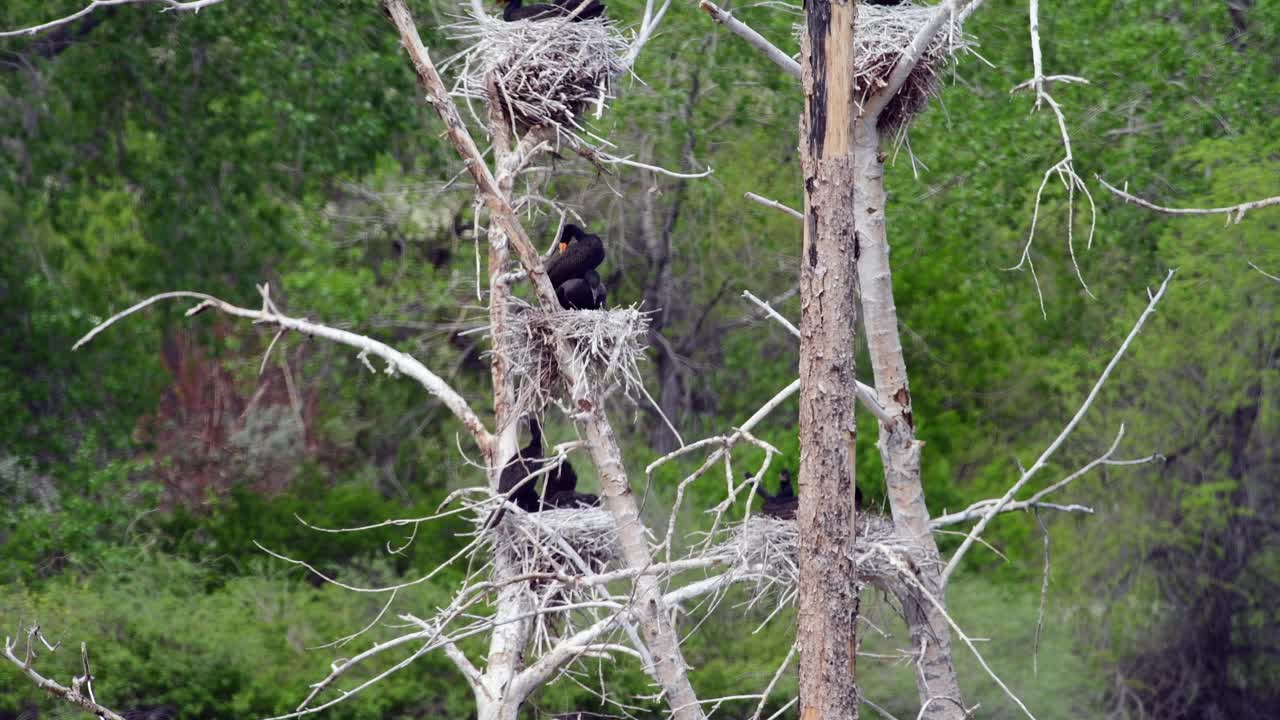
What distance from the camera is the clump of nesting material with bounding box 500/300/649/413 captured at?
253 inches

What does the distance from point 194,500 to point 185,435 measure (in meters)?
1.63

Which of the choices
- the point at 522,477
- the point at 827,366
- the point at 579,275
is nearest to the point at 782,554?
the point at 827,366

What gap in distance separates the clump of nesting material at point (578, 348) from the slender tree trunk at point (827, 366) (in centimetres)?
91

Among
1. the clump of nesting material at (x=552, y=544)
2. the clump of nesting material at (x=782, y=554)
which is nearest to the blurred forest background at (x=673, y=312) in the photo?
the clump of nesting material at (x=552, y=544)

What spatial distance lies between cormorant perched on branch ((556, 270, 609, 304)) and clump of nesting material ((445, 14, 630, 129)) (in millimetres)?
736

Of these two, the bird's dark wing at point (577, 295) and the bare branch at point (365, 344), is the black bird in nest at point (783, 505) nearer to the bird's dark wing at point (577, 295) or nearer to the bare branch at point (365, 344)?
the bird's dark wing at point (577, 295)

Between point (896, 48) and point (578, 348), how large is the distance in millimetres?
1866

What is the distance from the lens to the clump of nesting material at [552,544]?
23.8ft

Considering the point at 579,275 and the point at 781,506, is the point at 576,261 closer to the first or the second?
the point at 579,275

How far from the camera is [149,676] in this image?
13523mm

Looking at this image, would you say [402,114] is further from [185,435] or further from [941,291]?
[185,435]

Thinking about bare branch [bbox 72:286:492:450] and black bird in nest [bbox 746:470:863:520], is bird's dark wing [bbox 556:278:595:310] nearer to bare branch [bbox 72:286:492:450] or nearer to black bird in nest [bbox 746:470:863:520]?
bare branch [bbox 72:286:492:450]

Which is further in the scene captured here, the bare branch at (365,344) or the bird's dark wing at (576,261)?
the bird's dark wing at (576,261)

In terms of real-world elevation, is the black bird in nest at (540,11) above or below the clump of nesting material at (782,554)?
above
